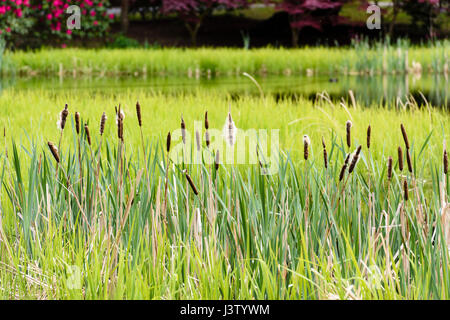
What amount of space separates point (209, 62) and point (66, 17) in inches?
227

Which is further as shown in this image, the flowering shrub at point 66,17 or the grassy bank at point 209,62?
the flowering shrub at point 66,17

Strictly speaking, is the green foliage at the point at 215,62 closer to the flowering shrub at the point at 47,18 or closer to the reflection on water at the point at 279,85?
the reflection on water at the point at 279,85

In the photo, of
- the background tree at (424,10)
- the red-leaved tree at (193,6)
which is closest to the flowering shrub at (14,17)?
the red-leaved tree at (193,6)

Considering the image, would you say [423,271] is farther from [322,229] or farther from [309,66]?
[309,66]

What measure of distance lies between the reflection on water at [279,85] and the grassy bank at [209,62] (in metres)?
0.69

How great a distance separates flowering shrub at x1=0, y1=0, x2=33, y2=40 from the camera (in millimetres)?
16562

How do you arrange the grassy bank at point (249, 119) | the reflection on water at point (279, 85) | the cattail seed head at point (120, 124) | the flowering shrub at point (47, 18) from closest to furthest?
the cattail seed head at point (120, 124), the grassy bank at point (249, 119), the reflection on water at point (279, 85), the flowering shrub at point (47, 18)

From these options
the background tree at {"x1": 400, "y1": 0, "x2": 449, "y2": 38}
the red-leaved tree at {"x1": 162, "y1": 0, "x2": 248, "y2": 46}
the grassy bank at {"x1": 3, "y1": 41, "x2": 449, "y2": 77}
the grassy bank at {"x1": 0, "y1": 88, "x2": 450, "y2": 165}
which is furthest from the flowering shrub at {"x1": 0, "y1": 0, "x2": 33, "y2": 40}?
the background tree at {"x1": 400, "y1": 0, "x2": 449, "y2": 38}

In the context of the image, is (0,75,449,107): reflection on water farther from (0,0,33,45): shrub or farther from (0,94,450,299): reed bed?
(0,94,450,299): reed bed

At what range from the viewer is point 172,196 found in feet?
10.4

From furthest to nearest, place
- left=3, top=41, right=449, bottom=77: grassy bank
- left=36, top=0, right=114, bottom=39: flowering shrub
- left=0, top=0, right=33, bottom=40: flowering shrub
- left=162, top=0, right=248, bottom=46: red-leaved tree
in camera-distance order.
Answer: left=162, top=0, right=248, bottom=46: red-leaved tree → left=36, top=0, right=114, bottom=39: flowering shrub → left=0, top=0, right=33, bottom=40: flowering shrub → left=3, top=41, right=449, bottom=77: grassy bank

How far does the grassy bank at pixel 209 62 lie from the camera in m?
13.8

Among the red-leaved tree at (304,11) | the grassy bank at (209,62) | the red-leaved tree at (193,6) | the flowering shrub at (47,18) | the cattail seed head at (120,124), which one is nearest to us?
the cattail seed head at (120,124)

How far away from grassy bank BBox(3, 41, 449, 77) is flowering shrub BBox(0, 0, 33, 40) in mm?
2543
